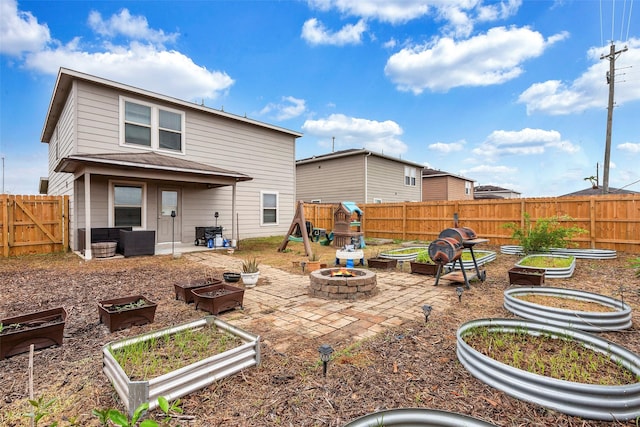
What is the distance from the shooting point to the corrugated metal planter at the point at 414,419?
1.71 m

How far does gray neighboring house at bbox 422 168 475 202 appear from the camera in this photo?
2512 centimetres

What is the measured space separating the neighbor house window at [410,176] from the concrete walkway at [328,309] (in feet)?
52.8

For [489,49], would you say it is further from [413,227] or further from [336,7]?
[413,227]

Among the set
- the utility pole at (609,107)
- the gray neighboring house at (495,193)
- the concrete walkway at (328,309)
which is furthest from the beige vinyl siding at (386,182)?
the gray neighboring house at (495,193)

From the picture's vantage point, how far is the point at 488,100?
12.7m

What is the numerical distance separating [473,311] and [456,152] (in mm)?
19688

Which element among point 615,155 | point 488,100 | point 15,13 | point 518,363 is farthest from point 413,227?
point 15,13

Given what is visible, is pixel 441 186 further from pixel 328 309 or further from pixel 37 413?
pixel 37 413

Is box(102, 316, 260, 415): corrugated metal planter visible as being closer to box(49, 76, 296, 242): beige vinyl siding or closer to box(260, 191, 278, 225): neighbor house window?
box(49, 76, 296, 242): beige vinyl siding

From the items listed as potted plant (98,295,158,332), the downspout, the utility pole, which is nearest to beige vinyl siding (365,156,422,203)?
the downspout

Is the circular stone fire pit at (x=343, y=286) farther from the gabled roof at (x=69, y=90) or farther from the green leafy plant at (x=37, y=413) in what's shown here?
the gabled roof at (x=69, y=90)

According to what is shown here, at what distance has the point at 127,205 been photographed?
31.7ft

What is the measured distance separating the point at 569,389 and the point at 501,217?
1081 centimetres

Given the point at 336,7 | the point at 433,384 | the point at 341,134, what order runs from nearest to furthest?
the point at 433,384 → the point at 336,7 → the point at 341,134
